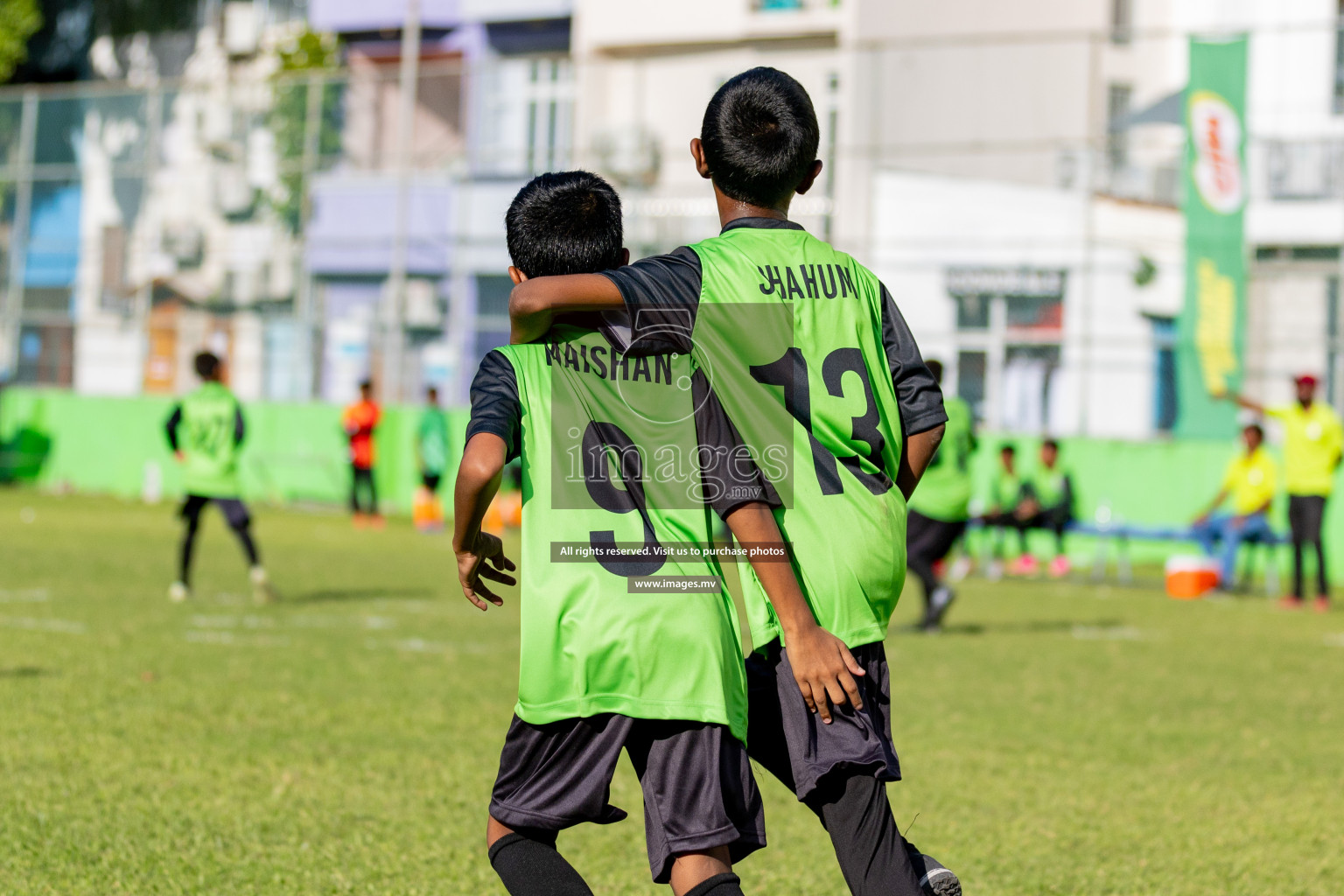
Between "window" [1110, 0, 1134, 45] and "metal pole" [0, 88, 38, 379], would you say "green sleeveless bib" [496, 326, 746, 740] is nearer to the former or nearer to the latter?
"metal pole" [0, 88, 38, 379]

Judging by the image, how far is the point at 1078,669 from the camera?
31.8 feet

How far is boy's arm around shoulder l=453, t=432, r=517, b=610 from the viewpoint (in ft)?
9.29

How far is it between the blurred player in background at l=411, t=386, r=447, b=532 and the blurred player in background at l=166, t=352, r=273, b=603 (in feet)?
32.4

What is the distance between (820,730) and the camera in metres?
2.93

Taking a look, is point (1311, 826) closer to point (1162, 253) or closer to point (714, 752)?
point (714, 752)

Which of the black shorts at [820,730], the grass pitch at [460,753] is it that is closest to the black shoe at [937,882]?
the black shorts at [820,730]

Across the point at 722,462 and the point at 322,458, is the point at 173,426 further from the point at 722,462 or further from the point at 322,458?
the point at 322,458

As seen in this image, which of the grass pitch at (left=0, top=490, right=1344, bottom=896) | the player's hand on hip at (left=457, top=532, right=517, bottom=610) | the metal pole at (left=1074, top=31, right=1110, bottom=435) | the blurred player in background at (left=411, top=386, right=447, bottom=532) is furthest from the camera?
the blurred player in background at (left=411, top=386, right=447, bottom=532)

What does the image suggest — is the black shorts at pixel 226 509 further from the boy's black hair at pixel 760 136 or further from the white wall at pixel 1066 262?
the white wall at pixel 1066 262

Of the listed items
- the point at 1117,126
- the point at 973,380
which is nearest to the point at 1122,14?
the point at 1117,126

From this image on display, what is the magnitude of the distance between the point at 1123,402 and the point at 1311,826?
1494 cm

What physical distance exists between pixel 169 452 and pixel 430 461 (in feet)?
18.8

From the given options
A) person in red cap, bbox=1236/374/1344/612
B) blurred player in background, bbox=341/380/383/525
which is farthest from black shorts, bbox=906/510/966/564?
→ blurred player in background, bbox=341/380/383/525

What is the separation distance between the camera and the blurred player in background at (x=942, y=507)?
11.1 m
